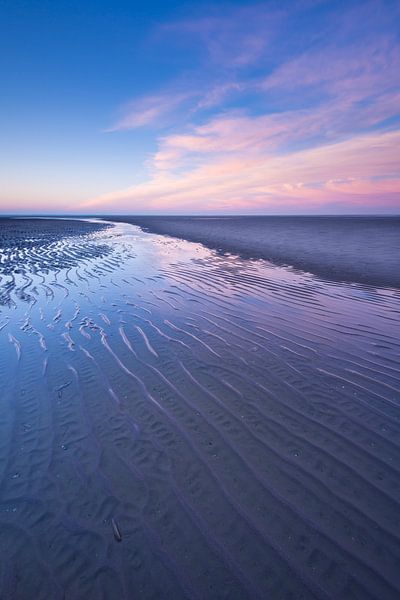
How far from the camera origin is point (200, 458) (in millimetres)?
3715

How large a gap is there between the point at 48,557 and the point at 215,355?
13.9ft

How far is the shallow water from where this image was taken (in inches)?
101

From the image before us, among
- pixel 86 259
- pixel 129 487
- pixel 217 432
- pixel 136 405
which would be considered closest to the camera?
pixel 129 487

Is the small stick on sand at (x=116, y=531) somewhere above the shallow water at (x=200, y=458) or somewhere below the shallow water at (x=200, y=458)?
below

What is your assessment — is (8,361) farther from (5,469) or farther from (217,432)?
(217,432)

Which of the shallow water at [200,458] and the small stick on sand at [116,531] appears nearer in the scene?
the shallow water at [200,458]

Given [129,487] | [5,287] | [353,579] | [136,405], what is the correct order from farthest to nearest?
[5,287]
[136,405]
[129,487]
[353,579]

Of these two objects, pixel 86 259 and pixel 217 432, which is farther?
pixel 86 259

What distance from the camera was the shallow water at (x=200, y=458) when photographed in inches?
101

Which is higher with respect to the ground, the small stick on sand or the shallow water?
the shallow water

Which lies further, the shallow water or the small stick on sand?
the small stick on sand

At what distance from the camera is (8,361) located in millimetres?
6191

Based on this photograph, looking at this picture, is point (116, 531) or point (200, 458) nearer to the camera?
point (116, 531)

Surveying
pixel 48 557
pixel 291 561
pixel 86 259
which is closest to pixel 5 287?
pixel 86 259
